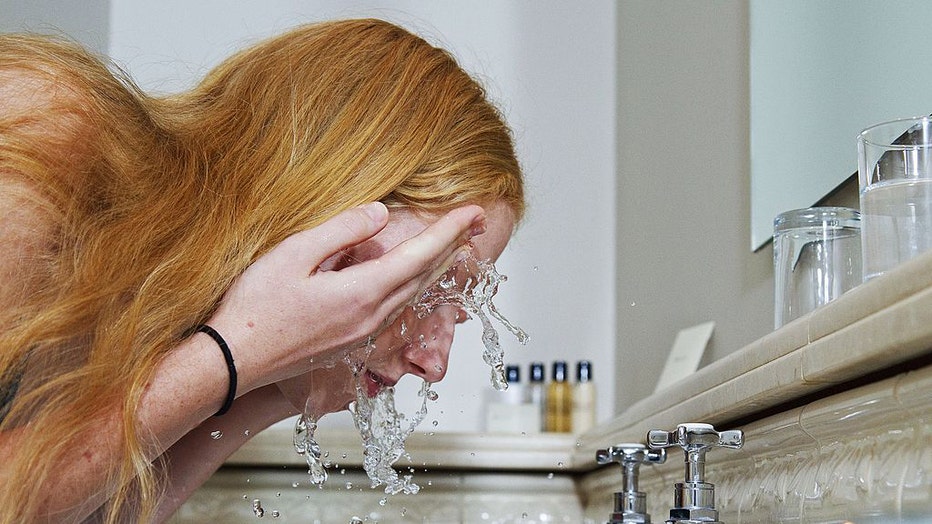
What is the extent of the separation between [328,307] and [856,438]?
0.38m

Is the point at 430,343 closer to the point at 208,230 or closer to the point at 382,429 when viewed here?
the point at 208,230

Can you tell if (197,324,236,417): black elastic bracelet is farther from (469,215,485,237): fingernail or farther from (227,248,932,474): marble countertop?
(227,248,932,474): marble countertop

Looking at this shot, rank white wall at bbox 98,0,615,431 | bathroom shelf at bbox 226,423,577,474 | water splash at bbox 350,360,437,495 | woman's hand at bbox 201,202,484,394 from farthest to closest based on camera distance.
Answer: white wall at bbox 98,0,615,431 < bathroom shelf at bbox 226,423,577,474 < water splash at bbox 350,360,437,495 < woman's hand at bbox 201,202,484,394

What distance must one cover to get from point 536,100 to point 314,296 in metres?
1.20

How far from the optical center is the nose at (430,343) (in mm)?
949

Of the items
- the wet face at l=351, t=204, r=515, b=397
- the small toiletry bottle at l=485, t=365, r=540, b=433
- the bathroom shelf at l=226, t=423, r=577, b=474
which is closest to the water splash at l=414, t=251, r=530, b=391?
the wet face at l=351, t=204, r=515, b=397

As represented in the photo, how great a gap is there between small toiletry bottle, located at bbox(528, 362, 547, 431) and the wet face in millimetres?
800

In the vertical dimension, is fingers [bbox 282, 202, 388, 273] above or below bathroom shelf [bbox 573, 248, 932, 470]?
above

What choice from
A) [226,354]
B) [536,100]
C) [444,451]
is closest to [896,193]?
[226,354]

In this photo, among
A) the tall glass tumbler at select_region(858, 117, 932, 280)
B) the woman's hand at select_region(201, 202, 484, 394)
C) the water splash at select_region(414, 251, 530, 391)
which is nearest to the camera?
the tall glass tumbler at select_region(858, 117, 932, 280)

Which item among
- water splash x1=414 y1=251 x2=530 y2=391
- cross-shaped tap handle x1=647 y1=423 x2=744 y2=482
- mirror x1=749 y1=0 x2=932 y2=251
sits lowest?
cross-shaped tap handle x1=647 y1=423 x2=744 y2=482

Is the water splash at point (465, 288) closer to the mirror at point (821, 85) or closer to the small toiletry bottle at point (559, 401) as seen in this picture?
the mirror at point (821, 85)

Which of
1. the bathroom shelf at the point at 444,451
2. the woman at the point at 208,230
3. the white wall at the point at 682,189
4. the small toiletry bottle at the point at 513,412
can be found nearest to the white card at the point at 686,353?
the white wall at the point at 682,189

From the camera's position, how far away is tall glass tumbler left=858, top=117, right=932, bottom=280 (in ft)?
2.21
